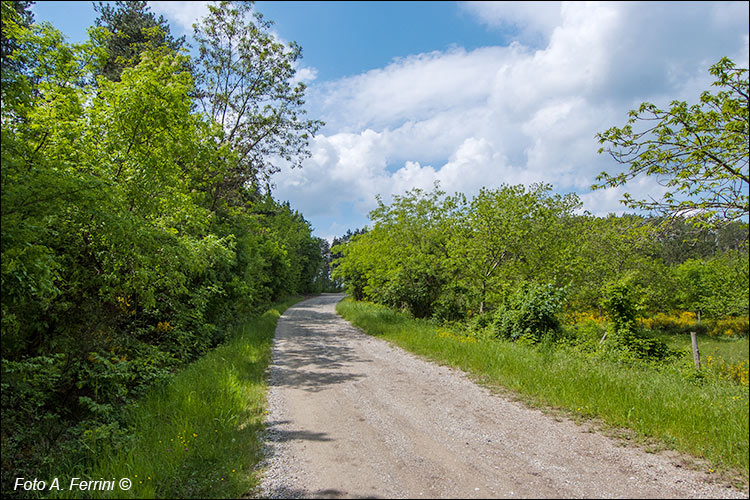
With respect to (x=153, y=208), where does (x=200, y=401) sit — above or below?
below

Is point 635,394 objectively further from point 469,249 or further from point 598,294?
point 598,294

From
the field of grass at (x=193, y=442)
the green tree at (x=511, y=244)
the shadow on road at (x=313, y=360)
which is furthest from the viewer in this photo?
the green tree at (x=511, y=244)

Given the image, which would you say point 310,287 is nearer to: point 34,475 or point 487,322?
point 487,322

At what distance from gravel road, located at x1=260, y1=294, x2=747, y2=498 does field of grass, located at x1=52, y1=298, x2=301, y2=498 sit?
1.01 ft

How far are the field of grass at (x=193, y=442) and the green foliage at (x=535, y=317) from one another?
794 centimetres

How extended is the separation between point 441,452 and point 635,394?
3241mm

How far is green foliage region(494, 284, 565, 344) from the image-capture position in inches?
457

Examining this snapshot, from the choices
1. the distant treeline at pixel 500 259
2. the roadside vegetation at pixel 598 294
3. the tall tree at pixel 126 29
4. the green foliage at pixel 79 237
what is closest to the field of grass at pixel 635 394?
the roadside vegetation at pixel 598 294

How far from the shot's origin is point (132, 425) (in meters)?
5.85

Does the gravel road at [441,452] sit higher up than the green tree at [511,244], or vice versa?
the green tree at [511,244]

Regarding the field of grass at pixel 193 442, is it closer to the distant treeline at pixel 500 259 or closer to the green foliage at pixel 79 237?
the green foliage at pixel 79 237

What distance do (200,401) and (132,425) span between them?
3.30 ft

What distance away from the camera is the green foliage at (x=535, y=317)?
11617mm

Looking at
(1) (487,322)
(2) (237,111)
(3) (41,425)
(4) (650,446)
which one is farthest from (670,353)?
(2) (237,111)
